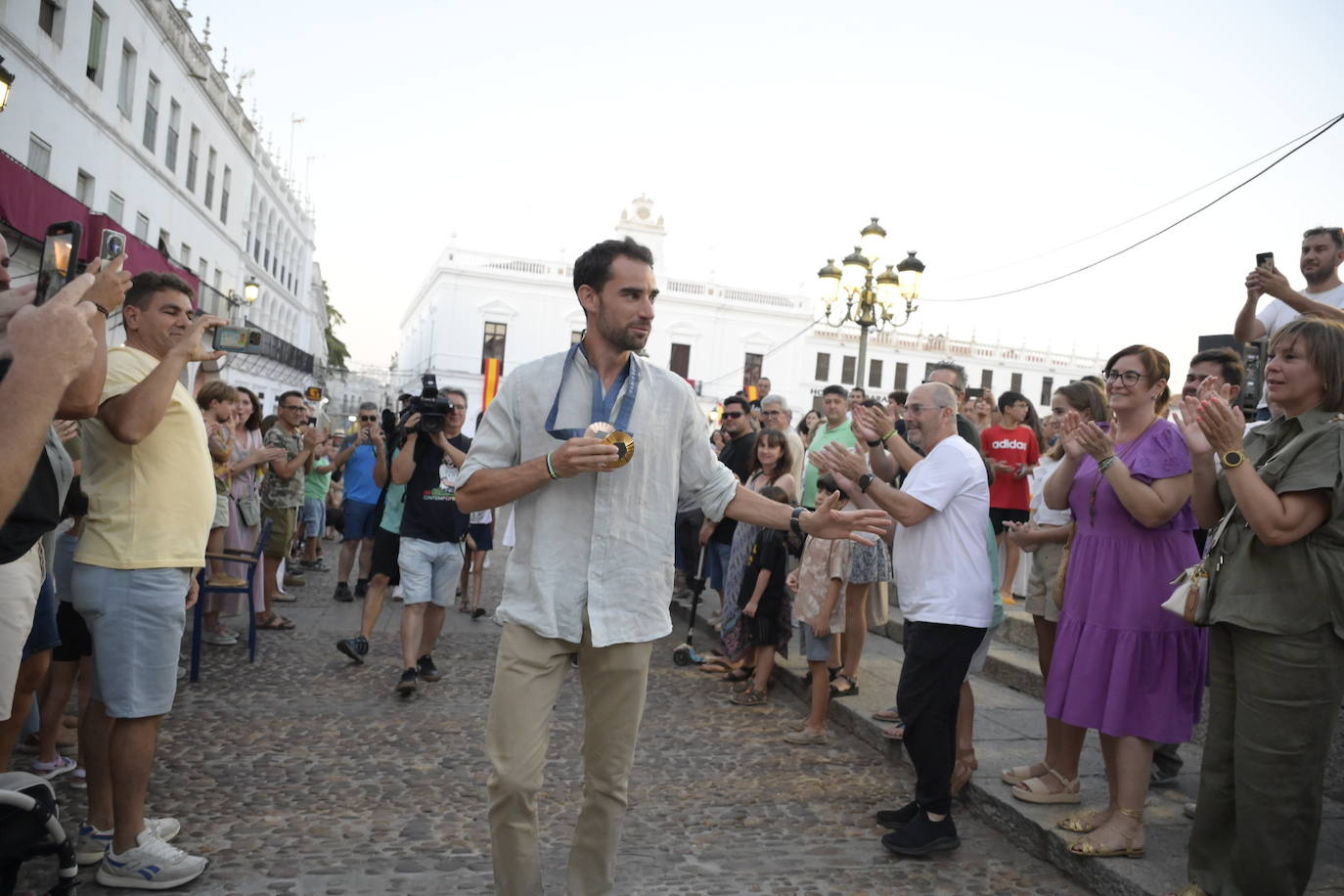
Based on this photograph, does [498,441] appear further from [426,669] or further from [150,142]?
[150,142]

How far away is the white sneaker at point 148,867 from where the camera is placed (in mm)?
3244

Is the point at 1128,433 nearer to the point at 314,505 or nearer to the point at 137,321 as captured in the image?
the point at 137,321

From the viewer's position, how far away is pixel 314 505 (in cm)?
1173

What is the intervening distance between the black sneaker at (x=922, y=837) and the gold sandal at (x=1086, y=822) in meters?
0.44

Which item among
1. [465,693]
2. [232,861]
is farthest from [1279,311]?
[232,861]

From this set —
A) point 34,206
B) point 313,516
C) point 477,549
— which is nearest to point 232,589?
point 477,549

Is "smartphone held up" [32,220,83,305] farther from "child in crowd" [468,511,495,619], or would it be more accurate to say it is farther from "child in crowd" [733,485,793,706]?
"child in crowd" [468,511,495,619]

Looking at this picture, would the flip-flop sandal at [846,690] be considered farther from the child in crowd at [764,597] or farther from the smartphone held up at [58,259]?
the smartphone held up at [58,259]

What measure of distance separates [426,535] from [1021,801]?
4001 millimetres

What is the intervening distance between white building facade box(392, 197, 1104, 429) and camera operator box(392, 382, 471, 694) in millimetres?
41564

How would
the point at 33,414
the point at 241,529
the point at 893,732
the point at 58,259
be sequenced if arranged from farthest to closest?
the point at 241,529 → the point at 893,732 → the point at 58,259 → the point at 33,414

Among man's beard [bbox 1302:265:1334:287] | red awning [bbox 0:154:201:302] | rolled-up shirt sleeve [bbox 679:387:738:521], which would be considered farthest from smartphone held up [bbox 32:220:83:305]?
red awning [bbox 0:154:201:302]

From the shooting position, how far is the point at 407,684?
236 inches

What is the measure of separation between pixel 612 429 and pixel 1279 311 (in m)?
4.55
